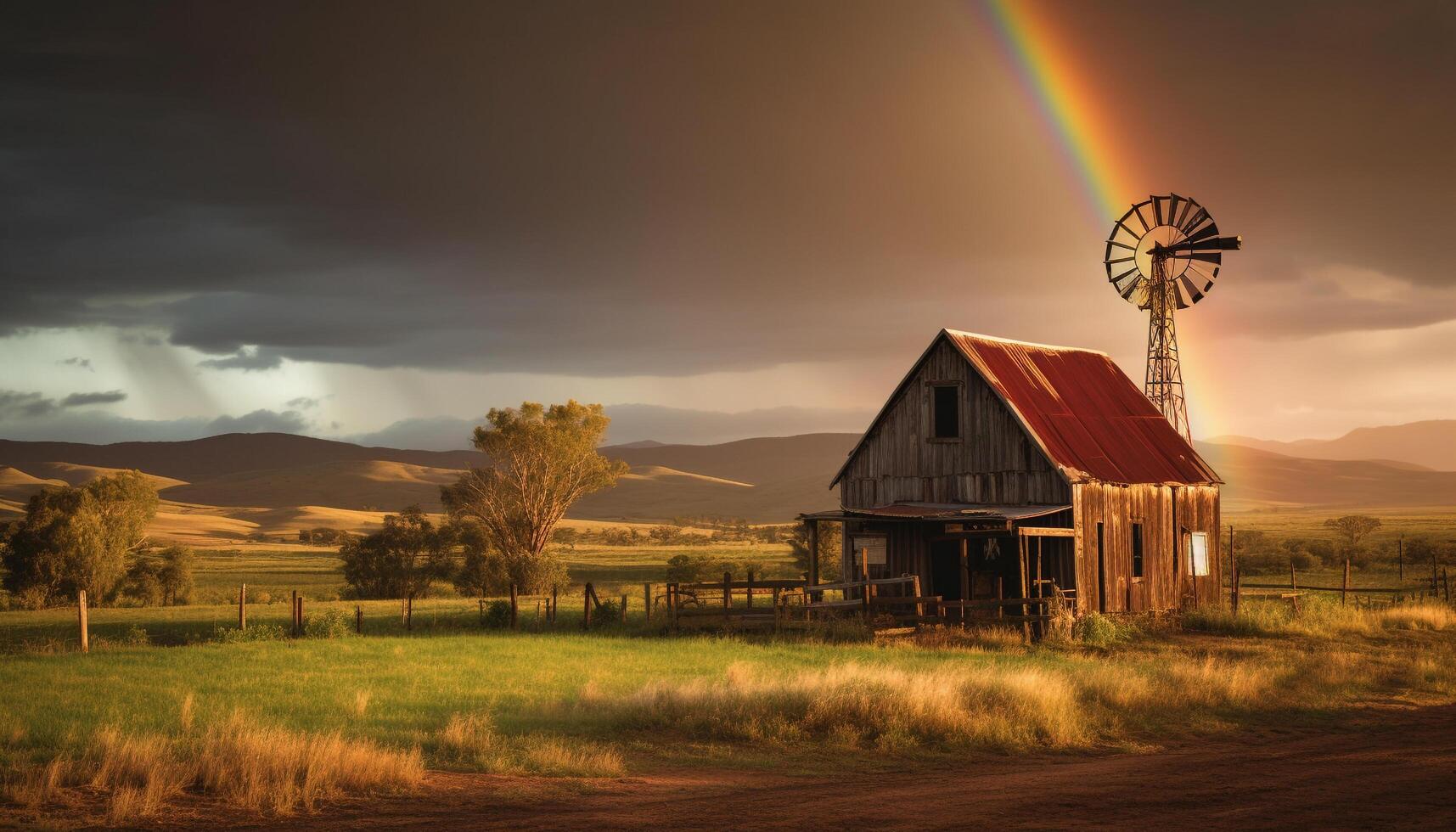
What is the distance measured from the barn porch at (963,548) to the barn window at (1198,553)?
523 cm

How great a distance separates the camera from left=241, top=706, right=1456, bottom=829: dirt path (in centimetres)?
1034

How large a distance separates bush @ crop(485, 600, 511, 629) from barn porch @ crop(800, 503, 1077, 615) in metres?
8.81

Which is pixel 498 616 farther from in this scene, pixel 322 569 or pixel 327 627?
pixel 322 569

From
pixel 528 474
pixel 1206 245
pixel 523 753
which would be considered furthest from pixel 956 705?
pixel 528 474

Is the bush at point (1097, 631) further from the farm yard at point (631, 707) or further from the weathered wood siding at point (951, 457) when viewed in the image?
the weathered wood siding at point (951, 457)

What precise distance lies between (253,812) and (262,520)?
129 m

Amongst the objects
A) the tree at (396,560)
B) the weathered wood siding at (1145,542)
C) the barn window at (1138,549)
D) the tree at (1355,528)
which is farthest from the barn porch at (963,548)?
the tree at (1355,528)

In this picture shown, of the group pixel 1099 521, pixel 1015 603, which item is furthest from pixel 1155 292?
pixel 1015 603

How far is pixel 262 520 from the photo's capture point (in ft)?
429

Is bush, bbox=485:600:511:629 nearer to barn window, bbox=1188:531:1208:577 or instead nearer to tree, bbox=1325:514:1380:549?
barn window, bbox=1188:531:1208:577

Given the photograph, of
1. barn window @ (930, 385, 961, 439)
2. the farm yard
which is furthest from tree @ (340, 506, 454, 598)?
barn window @ (930, 385, 961, 439)


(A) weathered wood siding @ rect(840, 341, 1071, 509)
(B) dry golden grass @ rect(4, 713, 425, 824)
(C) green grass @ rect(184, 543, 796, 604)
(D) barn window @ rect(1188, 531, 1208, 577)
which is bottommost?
(C) green grass @ rect(184, 543, 796, 604)

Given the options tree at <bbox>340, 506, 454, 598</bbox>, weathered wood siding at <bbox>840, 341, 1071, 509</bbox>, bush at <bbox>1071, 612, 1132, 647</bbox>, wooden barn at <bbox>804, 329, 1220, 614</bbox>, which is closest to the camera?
bush at <bbox>1071, 612, 1132, 647</bbox>

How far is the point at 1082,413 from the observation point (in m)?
34.5
